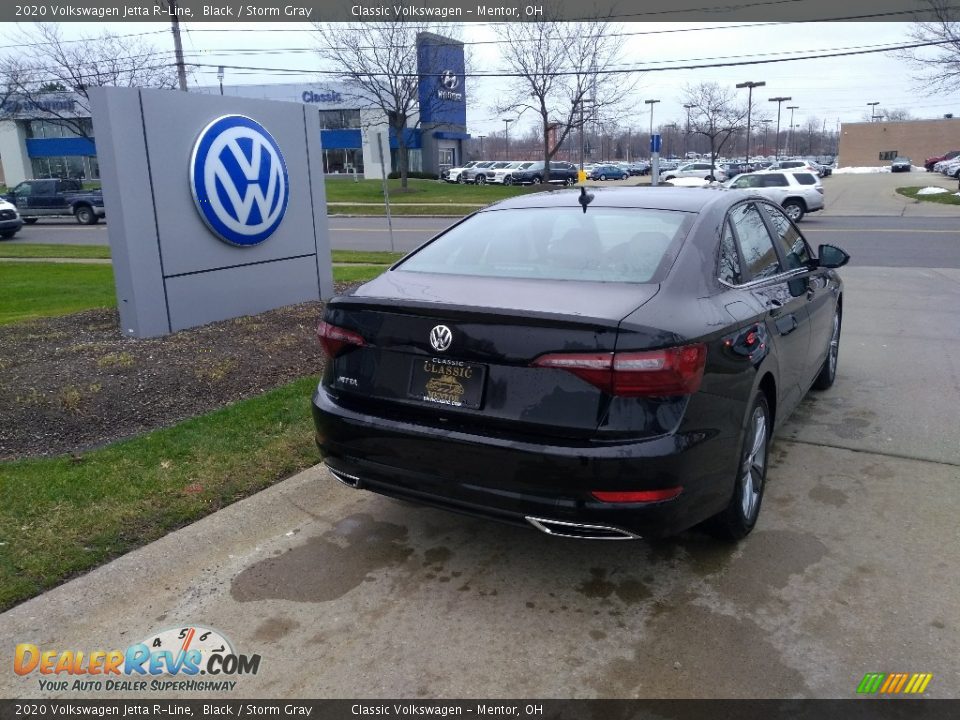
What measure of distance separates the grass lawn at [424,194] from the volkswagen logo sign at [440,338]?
101 feet

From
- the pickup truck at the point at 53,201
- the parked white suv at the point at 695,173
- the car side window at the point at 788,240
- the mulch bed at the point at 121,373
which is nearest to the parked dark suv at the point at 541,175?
the parked white suv at the point at 695,173

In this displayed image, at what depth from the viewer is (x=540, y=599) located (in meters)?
3.33

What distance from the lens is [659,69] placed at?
29922 millimetres

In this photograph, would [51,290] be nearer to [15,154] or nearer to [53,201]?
[53,201]

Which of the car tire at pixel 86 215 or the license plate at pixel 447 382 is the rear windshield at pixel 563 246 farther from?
the car tire at pixel 86 215

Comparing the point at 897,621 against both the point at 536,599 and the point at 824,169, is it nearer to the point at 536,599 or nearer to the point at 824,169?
the point at 536,599

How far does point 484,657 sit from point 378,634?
45 cm

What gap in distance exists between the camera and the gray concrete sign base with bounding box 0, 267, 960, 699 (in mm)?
2820

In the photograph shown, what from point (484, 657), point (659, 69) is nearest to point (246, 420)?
point (484, 657)

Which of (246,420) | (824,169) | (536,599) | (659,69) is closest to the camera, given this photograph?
(536,599)

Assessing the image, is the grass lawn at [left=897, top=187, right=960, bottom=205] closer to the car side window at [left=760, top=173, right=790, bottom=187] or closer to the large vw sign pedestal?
the car side window at [left=760, top=173, right=790, bottom=187]

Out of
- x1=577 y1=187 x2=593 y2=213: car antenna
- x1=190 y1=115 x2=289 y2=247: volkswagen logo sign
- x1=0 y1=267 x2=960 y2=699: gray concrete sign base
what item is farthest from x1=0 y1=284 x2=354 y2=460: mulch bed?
x1=577 y1=187 x2=593 y2=213: car antenna

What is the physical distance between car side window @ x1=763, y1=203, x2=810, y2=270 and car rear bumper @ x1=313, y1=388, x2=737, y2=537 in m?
1.94

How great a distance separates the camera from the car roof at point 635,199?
4000mm
